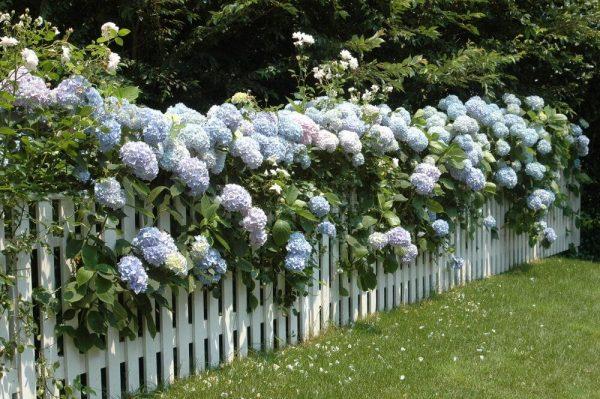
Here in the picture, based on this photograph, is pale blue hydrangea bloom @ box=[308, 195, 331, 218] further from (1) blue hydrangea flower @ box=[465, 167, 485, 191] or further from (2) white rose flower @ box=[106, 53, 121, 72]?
(1) blue hydrangea flower @ box=[465, 167, 485, 191]

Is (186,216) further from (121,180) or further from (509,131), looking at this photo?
(509,131)

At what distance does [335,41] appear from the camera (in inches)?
260

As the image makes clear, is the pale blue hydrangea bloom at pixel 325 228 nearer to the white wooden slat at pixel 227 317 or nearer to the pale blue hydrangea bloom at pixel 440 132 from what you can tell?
the white wooden slat at pixel 227 317

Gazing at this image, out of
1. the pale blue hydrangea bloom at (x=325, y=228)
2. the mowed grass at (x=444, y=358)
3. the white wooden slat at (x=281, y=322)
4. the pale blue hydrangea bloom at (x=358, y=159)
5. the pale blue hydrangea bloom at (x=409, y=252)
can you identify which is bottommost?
the mowed grass at (x=444, y=358)

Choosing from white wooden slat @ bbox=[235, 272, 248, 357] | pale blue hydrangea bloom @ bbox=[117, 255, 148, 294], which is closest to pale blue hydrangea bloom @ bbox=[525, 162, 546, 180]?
white wooden slat @ bbox=[235, 272, 248, 357]

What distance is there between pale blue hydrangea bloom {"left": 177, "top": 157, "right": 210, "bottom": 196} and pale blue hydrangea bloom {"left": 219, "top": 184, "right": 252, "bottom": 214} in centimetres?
19

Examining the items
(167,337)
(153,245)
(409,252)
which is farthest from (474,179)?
(153,245)

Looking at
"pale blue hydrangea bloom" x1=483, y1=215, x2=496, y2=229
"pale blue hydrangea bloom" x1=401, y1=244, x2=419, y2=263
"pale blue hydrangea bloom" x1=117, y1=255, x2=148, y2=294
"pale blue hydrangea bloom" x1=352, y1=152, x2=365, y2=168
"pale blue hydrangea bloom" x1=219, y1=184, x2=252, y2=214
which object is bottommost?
"pale blue hydrangea bloom" x1=401, y1=244, x2=419, y2=263

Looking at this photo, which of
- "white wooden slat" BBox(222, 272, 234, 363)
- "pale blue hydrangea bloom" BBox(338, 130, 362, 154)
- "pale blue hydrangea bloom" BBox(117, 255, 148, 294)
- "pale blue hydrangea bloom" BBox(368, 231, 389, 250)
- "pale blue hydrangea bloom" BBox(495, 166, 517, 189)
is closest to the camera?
"pale blue hydrangea bloom" BBox(117, 255, 148, 294)

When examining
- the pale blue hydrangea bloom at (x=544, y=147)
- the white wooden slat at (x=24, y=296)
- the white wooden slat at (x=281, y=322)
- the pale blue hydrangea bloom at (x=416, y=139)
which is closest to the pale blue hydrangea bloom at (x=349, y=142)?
the pale blue hydrangea bloom at (x=416, y=139)

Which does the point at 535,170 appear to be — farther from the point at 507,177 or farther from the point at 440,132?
the point at 440,132

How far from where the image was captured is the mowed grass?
377 cm

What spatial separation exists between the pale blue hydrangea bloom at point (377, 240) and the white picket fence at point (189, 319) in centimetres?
26

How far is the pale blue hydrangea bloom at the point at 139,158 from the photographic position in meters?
3.25
